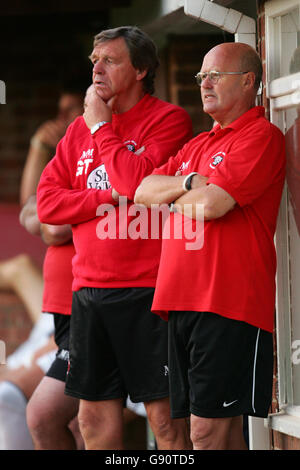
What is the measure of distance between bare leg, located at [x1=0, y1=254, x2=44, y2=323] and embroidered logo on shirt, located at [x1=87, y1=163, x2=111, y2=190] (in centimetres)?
291

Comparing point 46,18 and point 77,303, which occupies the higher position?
point 46,18

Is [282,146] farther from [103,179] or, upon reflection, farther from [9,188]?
[9,188]

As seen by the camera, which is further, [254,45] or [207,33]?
[207,33]

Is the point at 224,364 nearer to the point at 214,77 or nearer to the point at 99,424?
the point at 99,424

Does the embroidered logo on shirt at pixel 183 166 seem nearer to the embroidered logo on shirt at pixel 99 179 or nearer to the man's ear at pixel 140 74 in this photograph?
the embroidered logo on shirt at pixel 99 179

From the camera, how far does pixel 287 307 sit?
3.46 meters

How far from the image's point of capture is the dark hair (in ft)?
11.3

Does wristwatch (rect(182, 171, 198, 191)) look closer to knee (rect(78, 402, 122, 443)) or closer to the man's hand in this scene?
the man's hand

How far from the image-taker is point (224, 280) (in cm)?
287

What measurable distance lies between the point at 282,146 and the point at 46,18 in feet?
11.5

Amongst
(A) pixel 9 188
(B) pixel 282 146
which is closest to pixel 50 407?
(B) pixel 282 146

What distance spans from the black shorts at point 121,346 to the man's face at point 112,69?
32.5 inches

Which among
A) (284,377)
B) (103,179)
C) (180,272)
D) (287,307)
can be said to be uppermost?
(103,179)

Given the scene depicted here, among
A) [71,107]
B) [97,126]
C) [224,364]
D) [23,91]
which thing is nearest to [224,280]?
[224,364]
